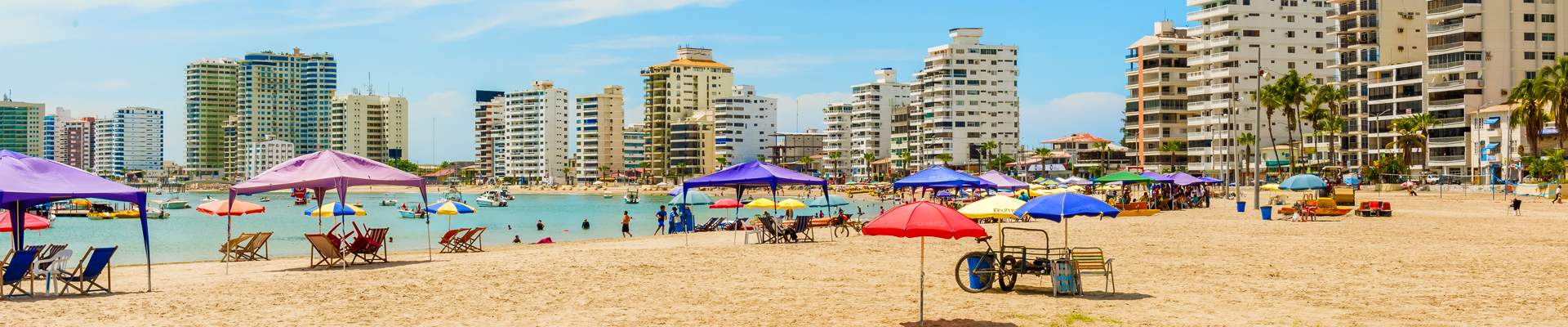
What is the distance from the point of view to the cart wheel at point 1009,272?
1275 centimetres

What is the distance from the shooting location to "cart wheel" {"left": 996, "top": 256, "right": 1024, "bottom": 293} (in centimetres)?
1275

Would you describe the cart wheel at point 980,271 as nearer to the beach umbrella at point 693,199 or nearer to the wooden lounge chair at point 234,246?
the wooden lounge chair at point 234,246

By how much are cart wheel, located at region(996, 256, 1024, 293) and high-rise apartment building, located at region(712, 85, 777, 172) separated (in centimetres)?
14733

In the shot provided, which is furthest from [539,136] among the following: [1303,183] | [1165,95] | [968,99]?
[1303,183]

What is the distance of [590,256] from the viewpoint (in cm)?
1844

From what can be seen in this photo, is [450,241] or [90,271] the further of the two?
[450,241]

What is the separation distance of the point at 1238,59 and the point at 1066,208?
87.6 meters

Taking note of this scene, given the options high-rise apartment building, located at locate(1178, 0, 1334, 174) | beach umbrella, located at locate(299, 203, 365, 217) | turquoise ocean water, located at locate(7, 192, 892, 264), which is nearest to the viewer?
beach umbrella, located at locate(299, 203, 365, 217)

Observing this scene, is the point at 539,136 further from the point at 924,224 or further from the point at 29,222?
the point at 924,224

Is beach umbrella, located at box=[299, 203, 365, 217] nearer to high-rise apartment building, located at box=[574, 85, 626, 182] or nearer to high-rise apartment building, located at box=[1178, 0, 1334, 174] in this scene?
high-rise apartment building, located at box=[1178, 0, 1334, 174]

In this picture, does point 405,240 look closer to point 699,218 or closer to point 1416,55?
point 699,218

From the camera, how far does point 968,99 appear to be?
12812cm

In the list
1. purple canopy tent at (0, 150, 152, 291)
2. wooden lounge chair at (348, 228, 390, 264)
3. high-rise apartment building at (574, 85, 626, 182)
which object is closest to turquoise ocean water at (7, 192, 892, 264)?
wooden lounge chair at (348, 228, 390, 264)

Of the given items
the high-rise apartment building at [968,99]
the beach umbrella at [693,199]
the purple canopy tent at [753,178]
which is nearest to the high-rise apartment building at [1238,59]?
the high-rise apartment building at [968,99]
